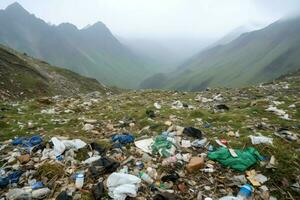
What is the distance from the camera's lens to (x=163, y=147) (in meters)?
7.74

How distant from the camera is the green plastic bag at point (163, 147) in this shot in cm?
750

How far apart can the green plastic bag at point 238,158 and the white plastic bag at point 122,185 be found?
234 centimetres

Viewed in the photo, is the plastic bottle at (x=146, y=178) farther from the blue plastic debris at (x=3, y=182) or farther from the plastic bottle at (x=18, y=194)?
the blue plastic debris at (x=3, y=182)

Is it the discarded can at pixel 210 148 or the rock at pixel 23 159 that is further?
the discarded can at pixel 210 148

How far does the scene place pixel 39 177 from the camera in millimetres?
6527

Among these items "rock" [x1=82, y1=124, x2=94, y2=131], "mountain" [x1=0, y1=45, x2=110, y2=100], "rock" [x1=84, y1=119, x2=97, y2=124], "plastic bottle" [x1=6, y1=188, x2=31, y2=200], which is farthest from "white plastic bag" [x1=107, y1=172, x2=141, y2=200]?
"mountain" [x1=0, y1=45, x2=110, y2=100]

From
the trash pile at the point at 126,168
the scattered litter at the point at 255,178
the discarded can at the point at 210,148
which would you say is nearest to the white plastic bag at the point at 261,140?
the trash pile at the point at 126,168

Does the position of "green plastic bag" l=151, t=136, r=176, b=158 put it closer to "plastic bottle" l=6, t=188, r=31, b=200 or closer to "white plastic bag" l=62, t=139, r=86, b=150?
"white plastic bag" l=62, t=139, r=86, b=150

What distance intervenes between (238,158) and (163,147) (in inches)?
79.4

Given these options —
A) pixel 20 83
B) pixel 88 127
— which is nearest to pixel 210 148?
pixel 88 127

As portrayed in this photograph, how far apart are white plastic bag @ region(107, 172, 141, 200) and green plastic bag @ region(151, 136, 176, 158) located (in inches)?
59.2

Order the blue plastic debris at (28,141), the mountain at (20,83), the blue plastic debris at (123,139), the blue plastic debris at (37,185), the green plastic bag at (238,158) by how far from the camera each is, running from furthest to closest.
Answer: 1. the mountain at (20,83)
2. the blue plastic debris at (28,141)
3. the blue plastic debris at (123,139)
4. the green plastic bag at (238,158)
5. the blue plastic debris at (37,185)

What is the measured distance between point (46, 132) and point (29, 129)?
1000mm

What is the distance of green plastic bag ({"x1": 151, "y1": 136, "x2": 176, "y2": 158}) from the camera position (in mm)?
7500
